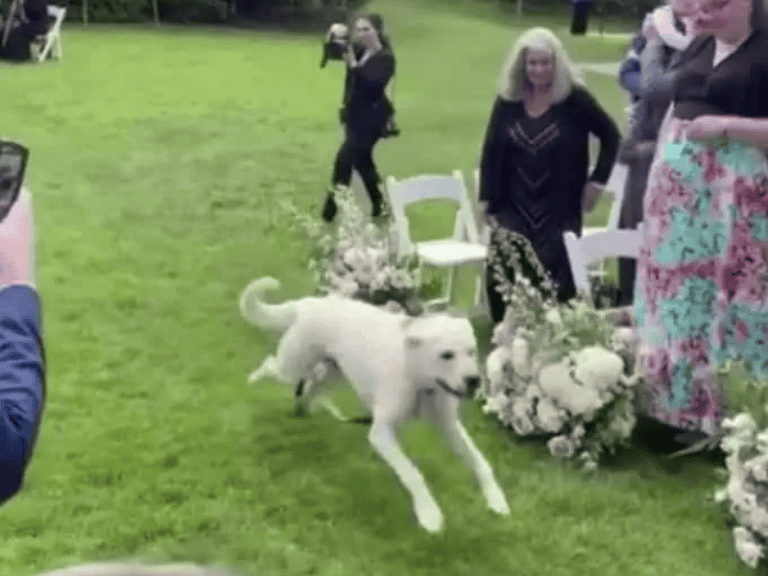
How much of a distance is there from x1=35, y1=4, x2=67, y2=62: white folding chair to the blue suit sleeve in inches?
570

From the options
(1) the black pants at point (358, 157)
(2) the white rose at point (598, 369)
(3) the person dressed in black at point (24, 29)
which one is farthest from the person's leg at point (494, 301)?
(3) the person dressed in black at point (24, 29)

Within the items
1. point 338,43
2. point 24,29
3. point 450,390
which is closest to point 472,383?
point 450,390

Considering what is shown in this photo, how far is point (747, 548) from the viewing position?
3.98 metres

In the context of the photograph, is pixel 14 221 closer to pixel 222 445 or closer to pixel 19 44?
pixel 222 445

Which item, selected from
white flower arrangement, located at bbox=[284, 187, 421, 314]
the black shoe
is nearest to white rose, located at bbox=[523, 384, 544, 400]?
white flower arrangement, located at bbox=[284, 187, 421, 314]

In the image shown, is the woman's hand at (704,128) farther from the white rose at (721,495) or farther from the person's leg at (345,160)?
the person's leg at (345,160)

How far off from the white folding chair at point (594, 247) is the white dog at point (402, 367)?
0.98 meters

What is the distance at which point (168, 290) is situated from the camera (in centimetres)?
693

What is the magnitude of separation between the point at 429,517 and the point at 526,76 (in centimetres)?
211

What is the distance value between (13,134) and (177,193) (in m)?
2.63

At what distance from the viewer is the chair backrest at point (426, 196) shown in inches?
243

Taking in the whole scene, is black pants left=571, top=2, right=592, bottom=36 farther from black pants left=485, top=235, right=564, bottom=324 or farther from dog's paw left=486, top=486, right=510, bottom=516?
dog's paw left=486, top=486, right=510, bottom=516

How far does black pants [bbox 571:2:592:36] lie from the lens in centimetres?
2002

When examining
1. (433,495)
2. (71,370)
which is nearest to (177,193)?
(71,370)
